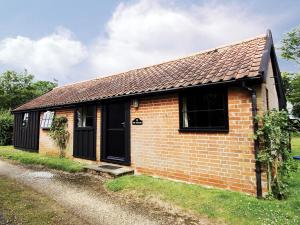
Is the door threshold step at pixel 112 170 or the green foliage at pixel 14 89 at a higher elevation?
the green foliage at pixel 14 89

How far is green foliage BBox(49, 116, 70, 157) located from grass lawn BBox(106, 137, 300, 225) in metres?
5.16

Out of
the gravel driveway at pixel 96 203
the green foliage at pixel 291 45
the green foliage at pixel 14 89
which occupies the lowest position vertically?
the gravel driveway at pixel 96 203

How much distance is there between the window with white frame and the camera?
11.0m

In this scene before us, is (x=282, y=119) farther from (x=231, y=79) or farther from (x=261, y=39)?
(x=261, y=39)

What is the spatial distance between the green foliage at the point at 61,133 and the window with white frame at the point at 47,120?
0.81 metres

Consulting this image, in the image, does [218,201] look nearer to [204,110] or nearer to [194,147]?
[194,147]

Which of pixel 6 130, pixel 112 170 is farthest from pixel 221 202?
pixel 6 130

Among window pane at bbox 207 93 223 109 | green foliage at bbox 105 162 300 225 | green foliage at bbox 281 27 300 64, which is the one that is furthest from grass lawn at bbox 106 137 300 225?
green foliage at bbox 281 27 300 64

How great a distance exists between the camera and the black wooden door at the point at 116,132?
294 inches

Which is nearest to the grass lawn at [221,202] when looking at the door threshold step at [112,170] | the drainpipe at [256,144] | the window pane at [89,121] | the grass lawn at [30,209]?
the drainpipe at [256,144]

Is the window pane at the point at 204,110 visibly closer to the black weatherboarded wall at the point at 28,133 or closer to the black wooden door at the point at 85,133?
the black wooden door at the point at 85,133

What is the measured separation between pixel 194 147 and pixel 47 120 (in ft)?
28.8

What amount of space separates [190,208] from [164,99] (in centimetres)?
322

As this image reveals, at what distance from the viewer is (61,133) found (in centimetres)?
1011
